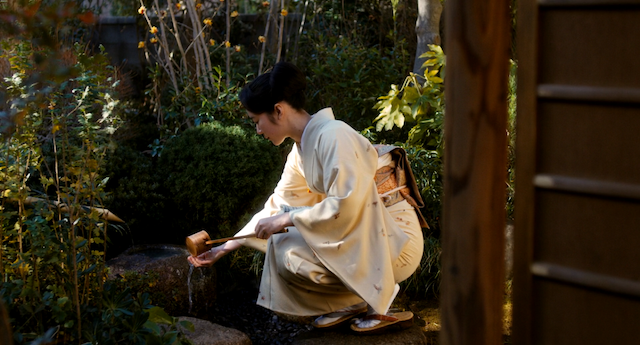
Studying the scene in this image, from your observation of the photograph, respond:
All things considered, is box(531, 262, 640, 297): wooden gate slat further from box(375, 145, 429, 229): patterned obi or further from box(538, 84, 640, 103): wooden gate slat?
box(375, 145, 429, 229): patterned obi

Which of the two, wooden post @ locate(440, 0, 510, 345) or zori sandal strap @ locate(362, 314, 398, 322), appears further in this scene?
zori sandal strap @ locate(362, 314, 398, 322)

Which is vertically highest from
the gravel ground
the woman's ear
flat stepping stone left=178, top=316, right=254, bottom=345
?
the woman's ear

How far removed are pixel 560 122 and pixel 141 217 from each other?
3513 mm

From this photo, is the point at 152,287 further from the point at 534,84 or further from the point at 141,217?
the point at 534,84

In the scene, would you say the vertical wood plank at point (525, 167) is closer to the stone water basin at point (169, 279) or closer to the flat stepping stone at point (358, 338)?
the flat stepping stone at point (358, 338)

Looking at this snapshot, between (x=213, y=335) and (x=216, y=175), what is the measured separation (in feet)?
4.92

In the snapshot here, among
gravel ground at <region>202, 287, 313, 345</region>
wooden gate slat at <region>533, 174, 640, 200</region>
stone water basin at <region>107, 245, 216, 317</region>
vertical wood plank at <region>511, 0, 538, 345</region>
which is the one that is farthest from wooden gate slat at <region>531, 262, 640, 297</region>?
stone water basin at <region>107, 245, 216, 317</region>

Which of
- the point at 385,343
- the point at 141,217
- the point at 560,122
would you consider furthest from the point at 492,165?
the point at 141,217

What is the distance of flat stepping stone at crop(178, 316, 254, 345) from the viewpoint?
307cm

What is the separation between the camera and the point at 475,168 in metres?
1.64

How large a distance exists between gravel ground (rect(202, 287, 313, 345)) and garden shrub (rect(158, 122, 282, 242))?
49 cm

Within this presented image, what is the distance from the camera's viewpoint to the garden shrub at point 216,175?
4430 millimetres

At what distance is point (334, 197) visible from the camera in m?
2.92

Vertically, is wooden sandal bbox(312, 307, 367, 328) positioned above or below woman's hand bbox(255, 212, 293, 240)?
below
